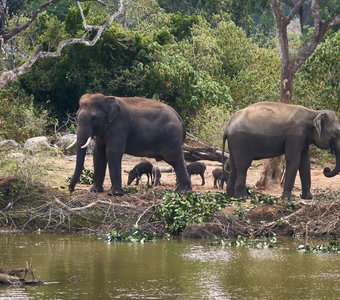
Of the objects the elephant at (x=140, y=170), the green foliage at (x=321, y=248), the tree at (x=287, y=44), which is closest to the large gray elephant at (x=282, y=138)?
the tree at (x=287, y=44)

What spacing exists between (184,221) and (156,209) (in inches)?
24.3

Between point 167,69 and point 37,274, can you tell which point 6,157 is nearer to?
point 37,274

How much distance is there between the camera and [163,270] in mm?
15477

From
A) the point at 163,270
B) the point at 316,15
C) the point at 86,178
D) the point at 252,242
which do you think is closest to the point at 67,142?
→ the point at 86,178

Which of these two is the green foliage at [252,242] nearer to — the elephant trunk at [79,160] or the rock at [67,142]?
the elephant trunk at [79,160]

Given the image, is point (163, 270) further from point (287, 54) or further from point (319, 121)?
point (287, 54)

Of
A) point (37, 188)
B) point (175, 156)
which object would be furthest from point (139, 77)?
point (37, 188)

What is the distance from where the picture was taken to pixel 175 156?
22.0 m

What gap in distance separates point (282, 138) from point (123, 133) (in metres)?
2.99

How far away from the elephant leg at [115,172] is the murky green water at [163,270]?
7.41 feet

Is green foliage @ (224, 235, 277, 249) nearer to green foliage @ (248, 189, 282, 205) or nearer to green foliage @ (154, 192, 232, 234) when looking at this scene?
green foliage @ (154, 192, 232, 234)

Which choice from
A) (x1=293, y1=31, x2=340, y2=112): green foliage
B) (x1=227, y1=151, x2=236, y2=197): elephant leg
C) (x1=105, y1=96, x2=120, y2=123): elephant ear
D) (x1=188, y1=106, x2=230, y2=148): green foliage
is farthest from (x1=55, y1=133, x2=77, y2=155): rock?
(x1=227, y1=151, x2=236, y2=197): elephant leg

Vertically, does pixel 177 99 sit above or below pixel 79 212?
above

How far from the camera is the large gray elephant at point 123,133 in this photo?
825 inches
